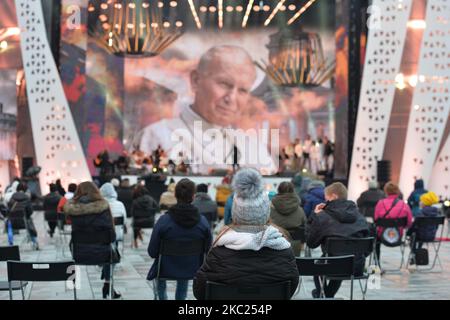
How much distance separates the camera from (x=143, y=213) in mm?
13156

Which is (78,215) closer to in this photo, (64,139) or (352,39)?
(64,139)

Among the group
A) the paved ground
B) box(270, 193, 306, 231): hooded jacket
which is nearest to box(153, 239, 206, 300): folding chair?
the paved ground

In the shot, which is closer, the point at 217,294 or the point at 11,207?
the point at 217,294

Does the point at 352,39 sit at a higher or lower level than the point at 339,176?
higher

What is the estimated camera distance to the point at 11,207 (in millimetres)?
13156

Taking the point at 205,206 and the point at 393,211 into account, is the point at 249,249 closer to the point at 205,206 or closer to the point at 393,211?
the point at 393,211

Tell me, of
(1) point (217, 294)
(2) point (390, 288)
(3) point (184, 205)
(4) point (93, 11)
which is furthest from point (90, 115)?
(1) point (217, 294)

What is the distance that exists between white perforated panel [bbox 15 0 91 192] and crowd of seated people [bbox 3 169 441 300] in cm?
770

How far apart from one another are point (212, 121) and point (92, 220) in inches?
849

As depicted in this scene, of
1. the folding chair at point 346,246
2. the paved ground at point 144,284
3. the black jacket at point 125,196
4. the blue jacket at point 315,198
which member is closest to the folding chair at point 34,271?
the folding chair at point 346,246

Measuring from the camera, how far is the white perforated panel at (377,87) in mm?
21484

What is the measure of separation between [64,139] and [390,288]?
1495 centimetres

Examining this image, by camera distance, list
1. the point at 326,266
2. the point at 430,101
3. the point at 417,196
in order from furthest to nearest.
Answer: the point at 430,101, the point at 417,196, the point at 326,266

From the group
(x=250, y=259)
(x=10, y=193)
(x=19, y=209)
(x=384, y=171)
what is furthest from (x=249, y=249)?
(x=384, y=171)
